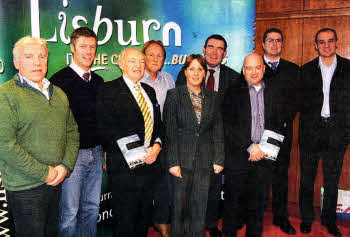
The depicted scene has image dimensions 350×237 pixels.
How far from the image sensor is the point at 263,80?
260 centimetres

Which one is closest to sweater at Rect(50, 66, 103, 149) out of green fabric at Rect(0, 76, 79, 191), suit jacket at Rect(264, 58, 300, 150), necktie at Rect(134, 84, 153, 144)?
green fabric at Rect(0, 76, 79, 191)

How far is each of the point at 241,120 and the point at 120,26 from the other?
1.38 meters

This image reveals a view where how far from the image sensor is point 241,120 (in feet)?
8.19

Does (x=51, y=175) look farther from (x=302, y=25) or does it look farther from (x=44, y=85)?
(x=302, y=25)

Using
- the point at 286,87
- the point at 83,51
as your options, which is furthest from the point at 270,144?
the point at 83,51

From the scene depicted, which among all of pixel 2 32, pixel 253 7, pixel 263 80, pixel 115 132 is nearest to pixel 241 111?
pixel 263 80

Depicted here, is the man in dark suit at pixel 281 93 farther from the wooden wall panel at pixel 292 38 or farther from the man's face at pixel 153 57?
the man's face at pixel 153 57

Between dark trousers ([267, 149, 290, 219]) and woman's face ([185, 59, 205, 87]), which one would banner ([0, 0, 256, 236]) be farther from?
dark trousers ([267, 149, 290, 219])

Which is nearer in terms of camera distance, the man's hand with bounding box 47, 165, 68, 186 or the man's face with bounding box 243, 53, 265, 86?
the man's hand with bounding box 47, 165, 68, 186

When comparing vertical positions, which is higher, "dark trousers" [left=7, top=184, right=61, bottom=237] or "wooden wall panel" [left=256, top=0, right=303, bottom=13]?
"wooden wall panel" [left=256, top=0, right=303, bottom=13]

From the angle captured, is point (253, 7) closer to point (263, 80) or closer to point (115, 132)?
point (263, 80)

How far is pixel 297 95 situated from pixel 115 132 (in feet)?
5.95

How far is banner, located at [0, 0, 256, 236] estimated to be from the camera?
2.29 metres

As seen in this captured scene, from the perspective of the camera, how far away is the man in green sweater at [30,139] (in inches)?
66.7
